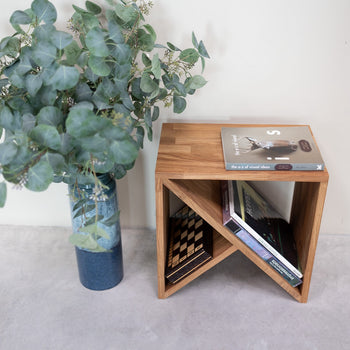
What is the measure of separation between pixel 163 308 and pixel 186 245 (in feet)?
0.69

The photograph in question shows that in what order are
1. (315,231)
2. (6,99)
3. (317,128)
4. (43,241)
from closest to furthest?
(6,99) → (315,231) → (317,128) → (43,241)

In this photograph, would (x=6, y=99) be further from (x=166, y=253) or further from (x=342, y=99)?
(x=342, y=99)

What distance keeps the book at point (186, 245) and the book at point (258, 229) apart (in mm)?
135

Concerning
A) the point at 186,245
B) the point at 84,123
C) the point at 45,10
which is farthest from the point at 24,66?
the point at 186,245

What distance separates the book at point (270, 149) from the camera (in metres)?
1.18

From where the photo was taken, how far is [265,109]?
1492 millimetres

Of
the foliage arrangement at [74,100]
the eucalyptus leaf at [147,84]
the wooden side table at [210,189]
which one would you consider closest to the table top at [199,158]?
→ the wooden side table at [210,189]

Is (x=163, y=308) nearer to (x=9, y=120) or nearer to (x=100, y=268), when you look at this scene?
(x=100, y=268)

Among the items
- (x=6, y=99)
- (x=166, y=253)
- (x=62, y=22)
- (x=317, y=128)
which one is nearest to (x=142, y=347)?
(x=166, y=253)

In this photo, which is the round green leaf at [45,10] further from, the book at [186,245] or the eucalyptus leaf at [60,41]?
the book at [186,245]

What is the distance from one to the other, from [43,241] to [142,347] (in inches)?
25.2

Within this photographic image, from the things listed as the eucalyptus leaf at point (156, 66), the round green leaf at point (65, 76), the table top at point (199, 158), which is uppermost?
the round green leaf at point (65, 76)

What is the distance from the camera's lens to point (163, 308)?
1.36 meters

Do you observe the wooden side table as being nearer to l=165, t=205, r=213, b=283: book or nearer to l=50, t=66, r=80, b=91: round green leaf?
l=165, t=205, r=213, b=283: book
